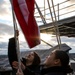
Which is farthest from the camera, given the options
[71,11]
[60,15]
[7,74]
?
[7,74]

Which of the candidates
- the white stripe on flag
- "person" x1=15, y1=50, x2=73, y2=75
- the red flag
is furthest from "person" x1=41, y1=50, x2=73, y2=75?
the white stripe on flag

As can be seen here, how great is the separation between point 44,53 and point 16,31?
26.1 ft

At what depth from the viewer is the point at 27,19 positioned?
4.51 m

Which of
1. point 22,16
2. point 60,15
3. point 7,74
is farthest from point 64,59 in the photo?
point 7,74

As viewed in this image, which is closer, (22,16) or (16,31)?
(16,31)

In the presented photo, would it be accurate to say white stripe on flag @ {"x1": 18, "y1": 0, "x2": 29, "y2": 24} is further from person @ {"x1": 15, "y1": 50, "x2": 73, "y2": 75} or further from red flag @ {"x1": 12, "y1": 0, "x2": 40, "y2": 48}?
person @ {"x1": 15, "y1": 50, "x2": 73, "y2": 75}

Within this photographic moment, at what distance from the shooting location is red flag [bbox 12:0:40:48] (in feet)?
14.6

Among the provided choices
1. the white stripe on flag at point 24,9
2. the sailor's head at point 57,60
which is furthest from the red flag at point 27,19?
the sailor's head at point 57,60

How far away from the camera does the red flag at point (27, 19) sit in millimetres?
4465

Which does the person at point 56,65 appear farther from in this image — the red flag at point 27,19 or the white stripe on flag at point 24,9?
the white stripe on flag at point 24,9

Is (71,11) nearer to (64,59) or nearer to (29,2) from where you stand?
(29,2)

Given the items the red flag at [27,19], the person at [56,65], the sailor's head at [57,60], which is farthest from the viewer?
the red flag at [27,19]

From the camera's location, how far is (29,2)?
4652 mm

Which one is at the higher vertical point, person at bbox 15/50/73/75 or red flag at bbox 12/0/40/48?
red flag at bbox 12/0/40/48
